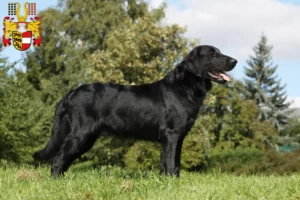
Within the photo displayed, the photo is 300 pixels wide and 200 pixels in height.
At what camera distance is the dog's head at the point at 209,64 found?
22.9ft

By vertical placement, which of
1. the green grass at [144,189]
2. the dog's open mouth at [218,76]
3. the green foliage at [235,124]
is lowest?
the green foliage at [235,124]

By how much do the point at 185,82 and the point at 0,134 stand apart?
1348cm

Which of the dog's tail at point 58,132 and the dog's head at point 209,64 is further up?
the dog's head at point 209,64

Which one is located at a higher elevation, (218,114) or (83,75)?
(83,75)

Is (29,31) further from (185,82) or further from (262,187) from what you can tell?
(262,187)

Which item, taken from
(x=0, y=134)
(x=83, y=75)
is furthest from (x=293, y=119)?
(x=0, y=134)

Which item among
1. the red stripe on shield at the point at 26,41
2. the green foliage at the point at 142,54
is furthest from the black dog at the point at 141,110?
the green foliage at the point at 142,54

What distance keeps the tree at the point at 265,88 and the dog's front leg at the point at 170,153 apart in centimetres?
4056

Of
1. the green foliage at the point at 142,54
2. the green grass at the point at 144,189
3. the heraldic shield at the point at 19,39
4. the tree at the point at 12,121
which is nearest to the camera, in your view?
the green grass at the point at 144,189

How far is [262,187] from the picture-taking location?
5617mm

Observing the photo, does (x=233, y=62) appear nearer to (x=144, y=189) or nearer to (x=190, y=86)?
(x=190, y=86)

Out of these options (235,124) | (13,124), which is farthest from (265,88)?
(13,124)

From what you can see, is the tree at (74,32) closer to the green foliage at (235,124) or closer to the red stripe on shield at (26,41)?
the green foliage at (235,124)

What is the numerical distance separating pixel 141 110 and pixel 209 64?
1.19 m
